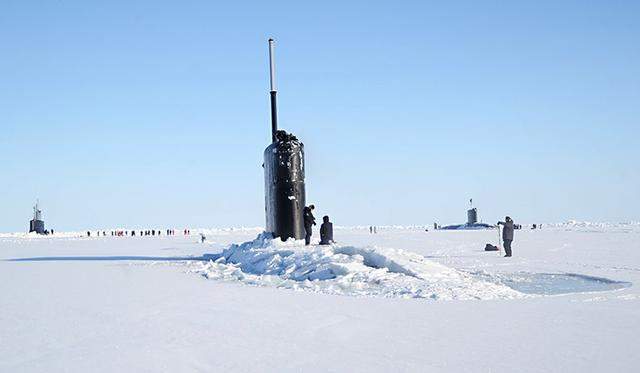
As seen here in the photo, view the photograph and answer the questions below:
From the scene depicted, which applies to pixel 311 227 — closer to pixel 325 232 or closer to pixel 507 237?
pixel 325 232

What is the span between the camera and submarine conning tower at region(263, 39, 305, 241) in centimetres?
1953

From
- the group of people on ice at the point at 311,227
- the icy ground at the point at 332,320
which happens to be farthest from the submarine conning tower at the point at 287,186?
the icy ground at the point at 332,320

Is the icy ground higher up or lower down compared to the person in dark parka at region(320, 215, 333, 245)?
lower down

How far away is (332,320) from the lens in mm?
7617

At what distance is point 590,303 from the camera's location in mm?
8766

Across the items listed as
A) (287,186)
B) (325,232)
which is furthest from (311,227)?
(287,186)

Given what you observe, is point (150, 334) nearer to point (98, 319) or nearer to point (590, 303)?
point (98, 319)

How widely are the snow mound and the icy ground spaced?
0.16 ft

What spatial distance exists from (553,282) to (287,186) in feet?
30.7

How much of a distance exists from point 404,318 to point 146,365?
352 centimetres

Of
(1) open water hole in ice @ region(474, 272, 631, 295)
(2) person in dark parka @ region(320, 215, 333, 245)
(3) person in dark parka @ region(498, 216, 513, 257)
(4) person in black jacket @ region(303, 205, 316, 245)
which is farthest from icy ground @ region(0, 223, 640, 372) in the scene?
(3) person in dark parka @ region(498, 216, 513, 257)

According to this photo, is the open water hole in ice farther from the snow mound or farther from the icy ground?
the snow mound

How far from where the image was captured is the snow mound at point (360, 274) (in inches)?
412

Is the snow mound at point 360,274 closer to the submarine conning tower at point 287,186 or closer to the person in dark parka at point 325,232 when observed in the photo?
the person in dark parka at point 325,232
